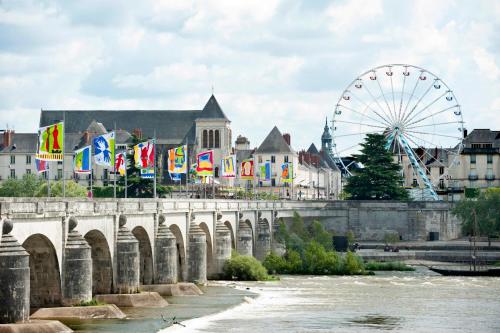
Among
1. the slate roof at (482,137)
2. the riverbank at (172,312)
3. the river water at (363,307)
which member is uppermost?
the slate roof at (482,137)

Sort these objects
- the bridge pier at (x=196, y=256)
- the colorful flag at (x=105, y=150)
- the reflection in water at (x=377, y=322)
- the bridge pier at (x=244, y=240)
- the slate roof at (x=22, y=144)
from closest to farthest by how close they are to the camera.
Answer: the reflection in water at (x=377, y=322), the colorful flag at (x=105, y=150), the bridge pier at (x=196, y=256), the bridge pier at (x=244, y=240), the slate roof at (x=22, y=144)

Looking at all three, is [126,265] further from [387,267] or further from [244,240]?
[387,267]

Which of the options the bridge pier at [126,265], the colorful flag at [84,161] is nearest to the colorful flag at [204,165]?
the colorful flag at [84,161]

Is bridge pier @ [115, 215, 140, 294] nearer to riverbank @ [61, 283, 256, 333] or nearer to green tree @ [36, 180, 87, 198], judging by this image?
riverbank @ [61, 283, 256, 333]

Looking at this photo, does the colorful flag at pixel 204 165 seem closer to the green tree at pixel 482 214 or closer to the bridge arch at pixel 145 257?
the bridge arch at pixel 145 257

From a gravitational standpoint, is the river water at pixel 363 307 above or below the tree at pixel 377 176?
below

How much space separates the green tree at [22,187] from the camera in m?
149

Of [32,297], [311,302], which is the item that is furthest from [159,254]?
[32,297]

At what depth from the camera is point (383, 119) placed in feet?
482

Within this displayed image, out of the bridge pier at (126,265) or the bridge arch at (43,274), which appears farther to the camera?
the bridge pier at (126,265)

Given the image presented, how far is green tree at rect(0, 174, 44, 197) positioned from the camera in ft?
490

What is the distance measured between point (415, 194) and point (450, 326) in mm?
95844

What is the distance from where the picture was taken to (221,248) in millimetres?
90688

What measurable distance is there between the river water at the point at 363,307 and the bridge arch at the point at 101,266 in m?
6.01
